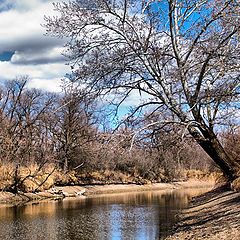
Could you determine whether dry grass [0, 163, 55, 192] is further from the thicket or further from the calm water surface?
the calm water surface

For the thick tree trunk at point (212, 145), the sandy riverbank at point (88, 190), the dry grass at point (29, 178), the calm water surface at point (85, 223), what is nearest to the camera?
the thick tree trunk at point (212, 145)

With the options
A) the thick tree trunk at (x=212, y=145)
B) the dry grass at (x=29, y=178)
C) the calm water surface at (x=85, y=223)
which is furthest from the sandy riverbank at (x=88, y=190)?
the thick tree trunk at (x=212, y=145)

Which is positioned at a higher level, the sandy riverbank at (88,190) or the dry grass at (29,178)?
the dry grass at (29,178)

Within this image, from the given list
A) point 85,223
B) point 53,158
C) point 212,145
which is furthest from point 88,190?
point 212,145

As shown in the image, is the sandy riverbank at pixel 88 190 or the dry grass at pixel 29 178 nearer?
the sandy riverbank at pixel 88 190

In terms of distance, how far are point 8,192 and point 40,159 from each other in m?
8.45

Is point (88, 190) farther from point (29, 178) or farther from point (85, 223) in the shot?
point (85, 223)

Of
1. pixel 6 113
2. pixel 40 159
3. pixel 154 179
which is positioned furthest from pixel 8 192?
pixel 154 179

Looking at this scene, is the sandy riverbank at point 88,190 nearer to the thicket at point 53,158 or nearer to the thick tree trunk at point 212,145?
the thicket at point 53,158

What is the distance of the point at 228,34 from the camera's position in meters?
11.6

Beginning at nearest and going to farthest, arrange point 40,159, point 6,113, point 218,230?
point 218,230 < point 40,159 < point 6,113

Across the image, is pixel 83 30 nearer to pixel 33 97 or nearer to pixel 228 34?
pixel 228 34

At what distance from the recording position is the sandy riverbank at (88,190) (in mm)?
35531

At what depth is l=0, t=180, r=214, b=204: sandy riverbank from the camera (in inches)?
1399
